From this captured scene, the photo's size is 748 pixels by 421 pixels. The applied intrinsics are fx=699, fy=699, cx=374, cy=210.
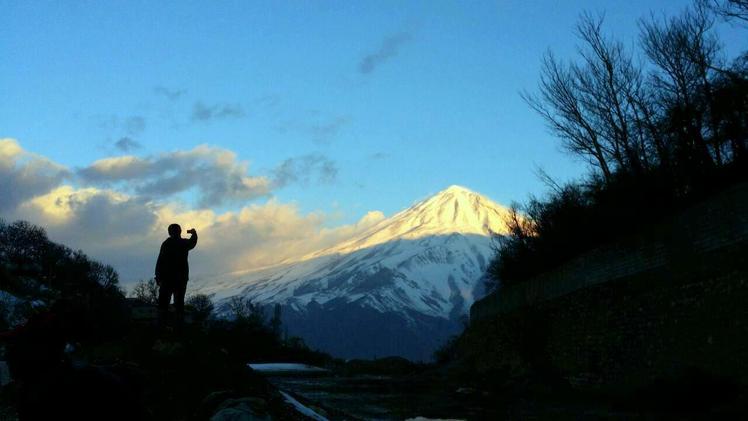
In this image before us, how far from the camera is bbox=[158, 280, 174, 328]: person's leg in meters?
11.2

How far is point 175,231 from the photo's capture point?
442 inches

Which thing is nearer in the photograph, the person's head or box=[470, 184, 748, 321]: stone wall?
the person's head

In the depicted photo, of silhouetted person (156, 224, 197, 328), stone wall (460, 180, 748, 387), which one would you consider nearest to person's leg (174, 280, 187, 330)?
silhouetted person (156, 224, 197, 328)

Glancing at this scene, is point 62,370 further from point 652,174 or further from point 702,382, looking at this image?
point 652,174

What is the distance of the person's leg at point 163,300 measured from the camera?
11219 millimetres

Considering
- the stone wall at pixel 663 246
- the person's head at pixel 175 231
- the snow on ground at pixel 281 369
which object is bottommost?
the snow on ground at pixel 281 369

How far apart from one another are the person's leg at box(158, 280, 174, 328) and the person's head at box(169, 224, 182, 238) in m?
0.77

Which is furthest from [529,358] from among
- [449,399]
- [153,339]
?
[153,339]

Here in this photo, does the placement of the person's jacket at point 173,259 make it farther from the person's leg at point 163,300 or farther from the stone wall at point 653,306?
the stone wall at point 653,306

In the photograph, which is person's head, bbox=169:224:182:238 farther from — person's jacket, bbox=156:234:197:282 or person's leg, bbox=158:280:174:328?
person's leg, bbox=158:280:174:328

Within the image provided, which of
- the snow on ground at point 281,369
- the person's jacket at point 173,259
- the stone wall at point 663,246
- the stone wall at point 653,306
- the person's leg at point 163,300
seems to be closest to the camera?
the person's jacket at point 173,259

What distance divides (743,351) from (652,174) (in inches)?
345

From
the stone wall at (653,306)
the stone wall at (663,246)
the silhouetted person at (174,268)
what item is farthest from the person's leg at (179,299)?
the stone wall at (663,246)

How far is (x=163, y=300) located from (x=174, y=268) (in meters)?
0.62
